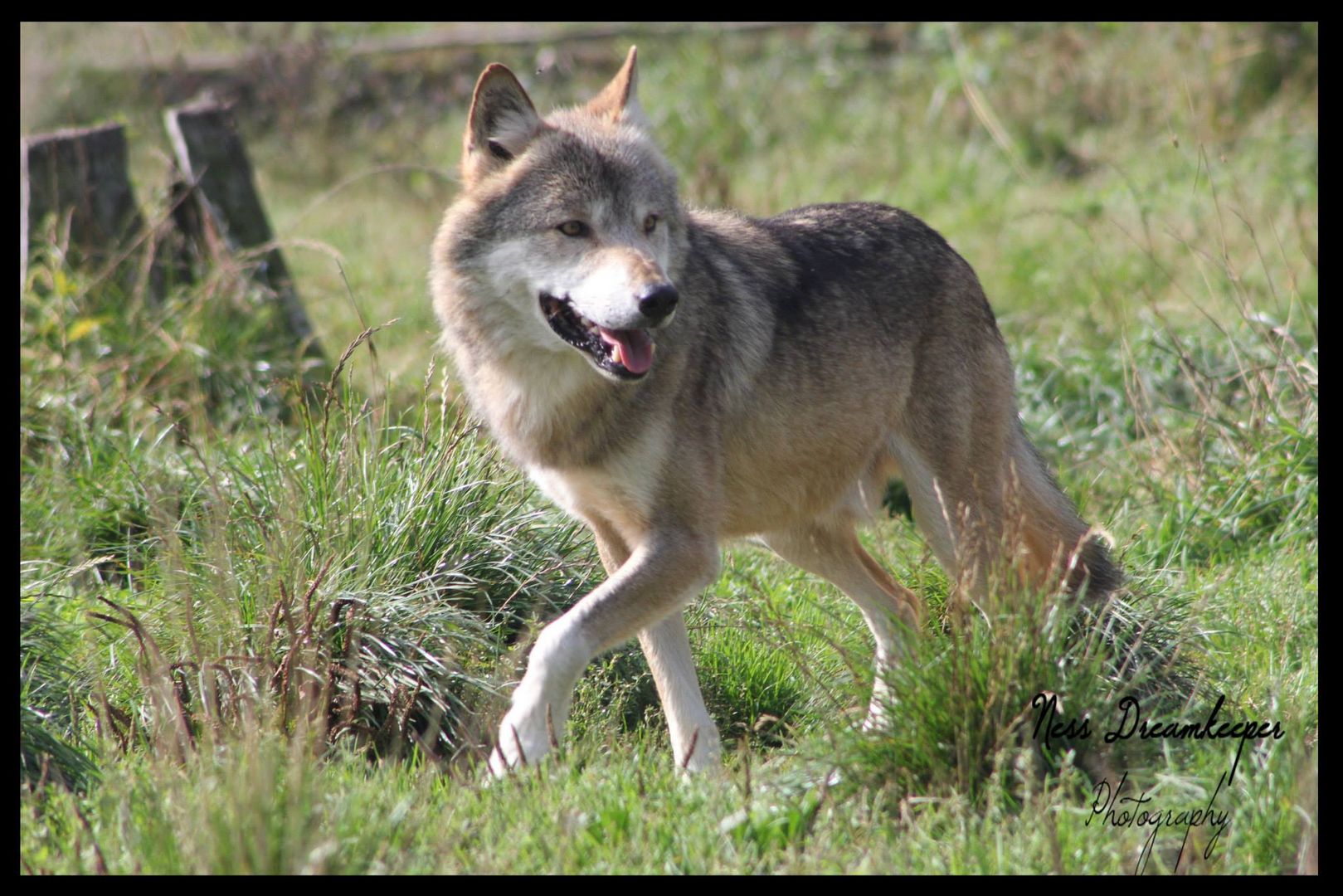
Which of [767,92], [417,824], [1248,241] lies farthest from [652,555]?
[767,92]

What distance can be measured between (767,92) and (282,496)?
9543 millimetres

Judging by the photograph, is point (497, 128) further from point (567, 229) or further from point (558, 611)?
point (558, 611)

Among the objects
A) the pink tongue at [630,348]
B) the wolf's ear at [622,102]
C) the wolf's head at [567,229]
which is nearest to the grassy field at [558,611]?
the wolf's head at [567,229]

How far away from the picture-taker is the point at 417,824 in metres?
3.20

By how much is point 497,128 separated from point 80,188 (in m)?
4.16

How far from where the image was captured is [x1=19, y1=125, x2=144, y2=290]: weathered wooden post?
7.23 m

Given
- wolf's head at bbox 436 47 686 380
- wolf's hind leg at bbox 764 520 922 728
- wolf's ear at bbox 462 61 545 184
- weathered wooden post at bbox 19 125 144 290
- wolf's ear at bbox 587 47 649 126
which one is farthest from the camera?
weathered wooden post at bbox 19 125 144 290

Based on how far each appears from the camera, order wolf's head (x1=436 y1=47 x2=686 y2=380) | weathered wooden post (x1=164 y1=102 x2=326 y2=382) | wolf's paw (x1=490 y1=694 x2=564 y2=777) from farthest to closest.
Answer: weathered wooden post (x1=164 y1=102 x2=326 y2=382) < wolf's head (x1=436 y1=47 x2=686 y2=380) < wolf's paw (x1=490 y1=694 x2=564 y2=777)

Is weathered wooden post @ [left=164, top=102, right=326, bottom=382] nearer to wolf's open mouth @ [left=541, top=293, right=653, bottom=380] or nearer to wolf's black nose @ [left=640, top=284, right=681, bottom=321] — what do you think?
wolf's open mouth @ [left=541, top=293, right=653, bottom=380]

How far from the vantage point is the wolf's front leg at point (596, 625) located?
366cm

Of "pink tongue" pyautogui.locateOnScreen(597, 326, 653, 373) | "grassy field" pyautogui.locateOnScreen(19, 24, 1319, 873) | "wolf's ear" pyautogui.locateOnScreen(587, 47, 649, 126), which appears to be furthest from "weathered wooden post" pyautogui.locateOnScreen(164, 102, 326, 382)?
"pink tongue" pyautogui.locateOnScreen(597, 326, 653, 373)

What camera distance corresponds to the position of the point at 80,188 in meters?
7.30

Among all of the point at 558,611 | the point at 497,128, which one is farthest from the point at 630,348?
the point at 558,611
